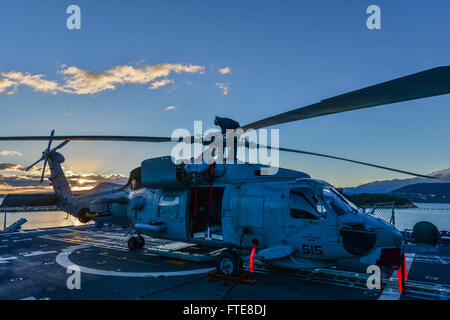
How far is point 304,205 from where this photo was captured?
7441mm

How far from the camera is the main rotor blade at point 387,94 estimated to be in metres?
3.44

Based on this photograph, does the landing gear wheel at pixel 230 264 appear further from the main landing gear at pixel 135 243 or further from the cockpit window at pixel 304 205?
the main landing gear at pixel 135 243

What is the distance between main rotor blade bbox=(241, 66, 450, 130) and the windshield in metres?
2.58

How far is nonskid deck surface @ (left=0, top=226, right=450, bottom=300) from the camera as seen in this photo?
6.67 metres

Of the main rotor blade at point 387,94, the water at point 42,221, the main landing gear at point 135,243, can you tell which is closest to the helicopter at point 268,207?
the main rotor blade at point 387,94

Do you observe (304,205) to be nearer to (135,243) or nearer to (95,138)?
(95,138)

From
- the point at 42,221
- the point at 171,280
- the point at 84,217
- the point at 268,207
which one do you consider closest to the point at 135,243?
the point at 84,217

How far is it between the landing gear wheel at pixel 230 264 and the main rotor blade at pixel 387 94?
4.25m

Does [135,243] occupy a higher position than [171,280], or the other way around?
[171,280]

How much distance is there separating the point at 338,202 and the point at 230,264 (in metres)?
3.39

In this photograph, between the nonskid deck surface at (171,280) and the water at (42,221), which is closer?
the nonskid deck surface at (171,280)

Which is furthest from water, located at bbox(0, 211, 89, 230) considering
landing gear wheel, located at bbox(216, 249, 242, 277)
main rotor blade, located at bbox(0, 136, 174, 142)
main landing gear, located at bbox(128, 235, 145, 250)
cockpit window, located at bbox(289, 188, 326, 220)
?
cockpit window, located at bbox(289, 188, 326, 220)

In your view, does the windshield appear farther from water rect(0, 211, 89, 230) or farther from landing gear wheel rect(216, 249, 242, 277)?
water rect(0, 211, 89, 230)
